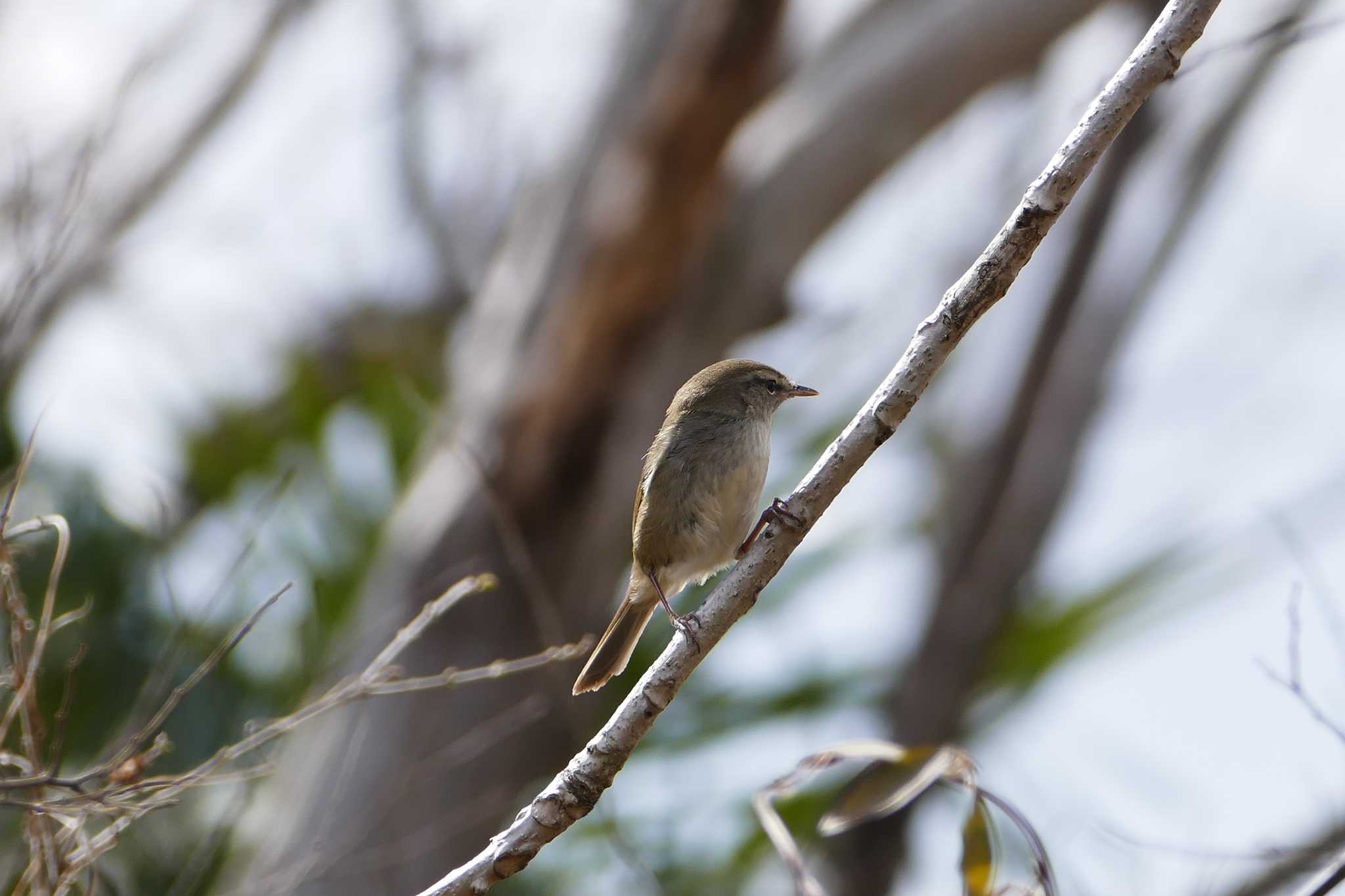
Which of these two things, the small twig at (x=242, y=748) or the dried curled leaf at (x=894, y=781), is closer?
the small twig at (x=242, y=748)

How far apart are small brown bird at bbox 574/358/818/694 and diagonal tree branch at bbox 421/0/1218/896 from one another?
1.00 meters

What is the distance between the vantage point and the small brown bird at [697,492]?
318 cm

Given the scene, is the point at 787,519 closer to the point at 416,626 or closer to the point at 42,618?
the point at 416,626

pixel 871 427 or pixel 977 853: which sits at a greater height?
pixel 871 427

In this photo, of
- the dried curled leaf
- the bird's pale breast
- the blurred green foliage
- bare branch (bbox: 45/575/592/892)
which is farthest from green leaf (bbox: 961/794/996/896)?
the blurred green foliage

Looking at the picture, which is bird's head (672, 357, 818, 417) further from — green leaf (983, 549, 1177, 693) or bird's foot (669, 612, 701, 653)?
green leaf (983, 549, 1177, 693)

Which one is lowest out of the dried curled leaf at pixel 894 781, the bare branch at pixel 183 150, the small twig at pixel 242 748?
the dried curled leaf at pixel 894 781

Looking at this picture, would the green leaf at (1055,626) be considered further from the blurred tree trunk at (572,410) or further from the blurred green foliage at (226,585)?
the blurred green foliage at (226,585)

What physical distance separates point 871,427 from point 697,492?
124cm

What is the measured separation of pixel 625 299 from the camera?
5203mm

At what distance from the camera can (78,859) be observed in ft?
6.64

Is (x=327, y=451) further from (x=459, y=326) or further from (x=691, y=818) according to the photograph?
(x=691, y=818)

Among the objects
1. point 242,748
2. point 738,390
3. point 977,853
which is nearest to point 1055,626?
point 738,390

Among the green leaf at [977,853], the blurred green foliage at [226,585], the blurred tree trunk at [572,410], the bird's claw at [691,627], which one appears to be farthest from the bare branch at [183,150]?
the green leaf at [977,853]
